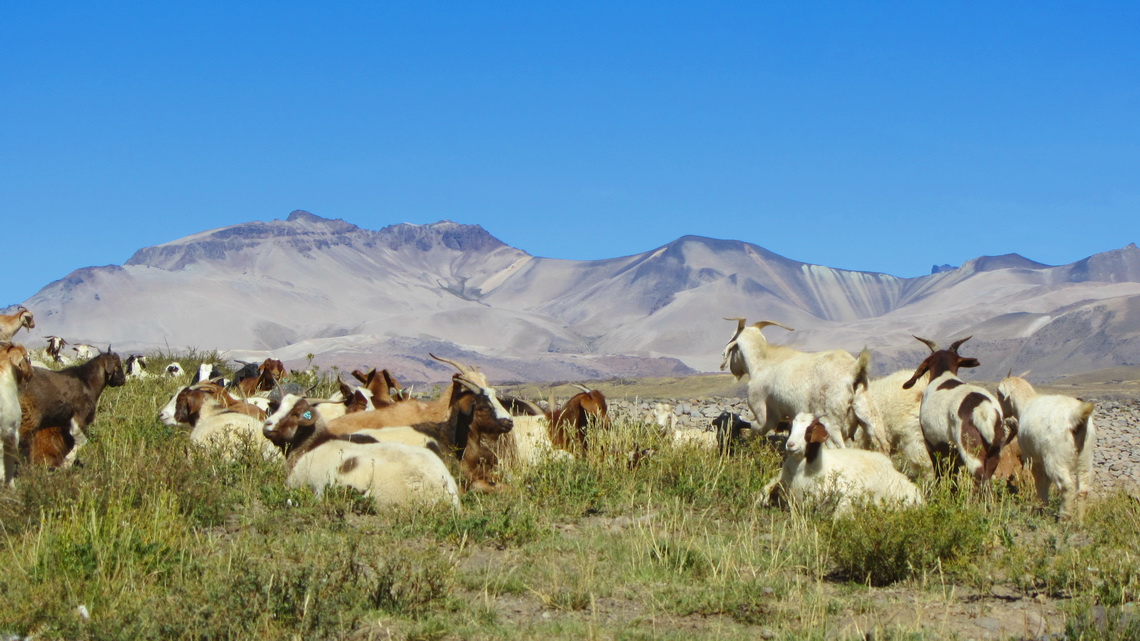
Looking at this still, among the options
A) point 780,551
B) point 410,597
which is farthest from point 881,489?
point 410,597

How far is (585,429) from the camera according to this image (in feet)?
41.0

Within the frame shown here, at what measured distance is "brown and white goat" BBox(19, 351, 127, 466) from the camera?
11.2 meters

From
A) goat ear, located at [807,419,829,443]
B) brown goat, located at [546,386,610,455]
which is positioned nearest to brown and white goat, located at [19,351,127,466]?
brown goat, located at [546,386,610,455]

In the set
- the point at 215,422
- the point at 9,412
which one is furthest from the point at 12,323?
the point at 9,412

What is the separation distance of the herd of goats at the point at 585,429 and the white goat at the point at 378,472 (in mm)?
14

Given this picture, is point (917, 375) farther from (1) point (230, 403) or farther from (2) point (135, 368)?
(2) point (135, 368)

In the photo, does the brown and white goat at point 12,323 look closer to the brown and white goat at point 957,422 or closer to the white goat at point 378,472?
the white goat at point 378,472

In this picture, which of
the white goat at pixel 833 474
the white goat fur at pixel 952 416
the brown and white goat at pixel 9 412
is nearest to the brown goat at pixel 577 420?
the white goat at pixel 833 474

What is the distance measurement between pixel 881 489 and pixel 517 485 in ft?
10.4

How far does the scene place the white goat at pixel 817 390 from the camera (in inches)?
481

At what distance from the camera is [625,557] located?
8008 mm

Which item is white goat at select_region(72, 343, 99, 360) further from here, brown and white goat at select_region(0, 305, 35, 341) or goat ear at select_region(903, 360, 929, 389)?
goat ear at select_region(903, 360, 929, 389)

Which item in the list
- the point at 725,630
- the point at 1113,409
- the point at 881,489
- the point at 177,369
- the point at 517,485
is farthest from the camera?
the point at 1113,409

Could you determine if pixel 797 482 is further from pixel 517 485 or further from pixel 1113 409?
pixel 1113 409
